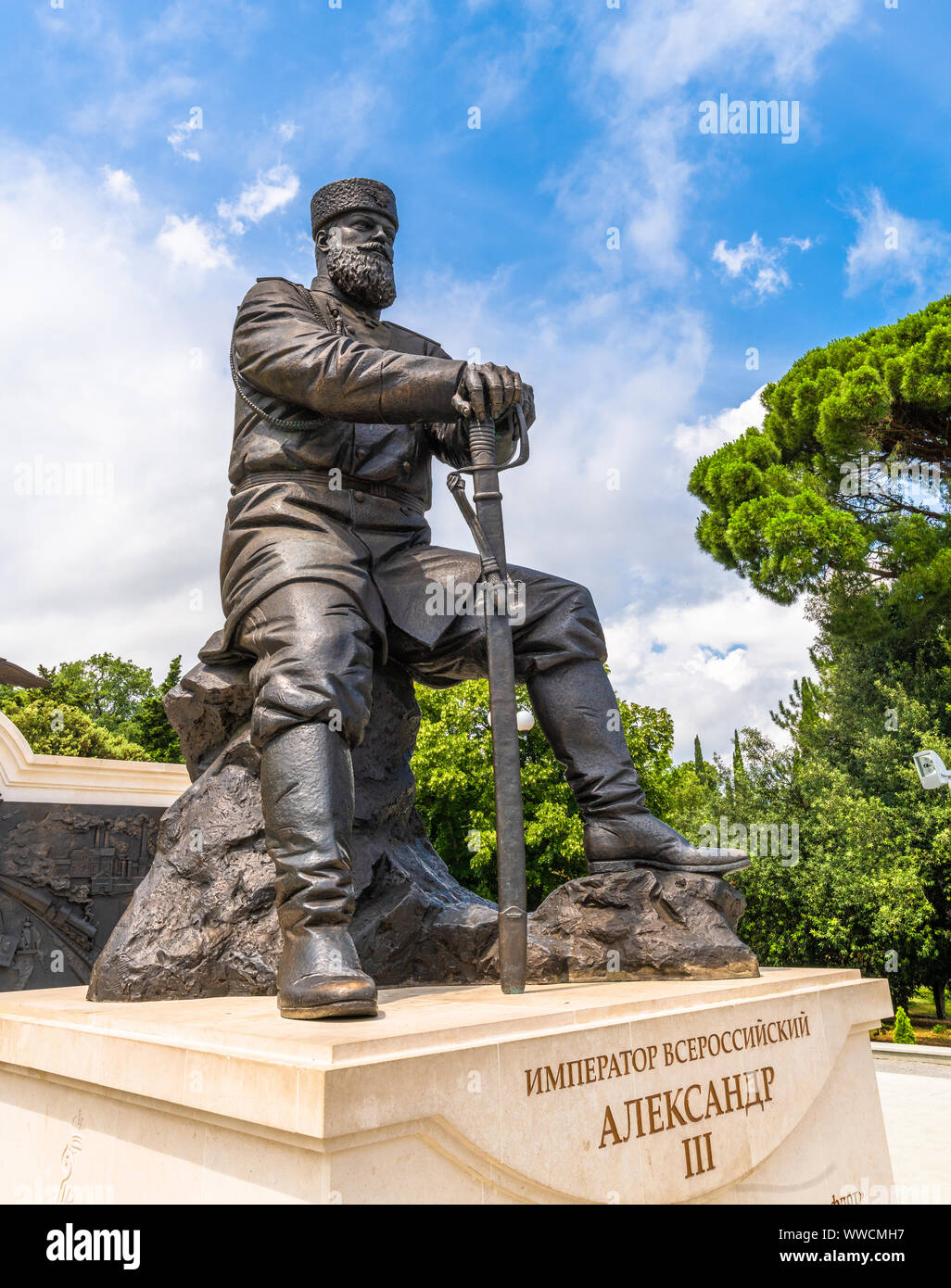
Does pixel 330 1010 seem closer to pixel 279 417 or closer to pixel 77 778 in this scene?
pixel 279 417

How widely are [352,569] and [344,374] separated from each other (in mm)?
663

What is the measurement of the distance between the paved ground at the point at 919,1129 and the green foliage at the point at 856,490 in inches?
323

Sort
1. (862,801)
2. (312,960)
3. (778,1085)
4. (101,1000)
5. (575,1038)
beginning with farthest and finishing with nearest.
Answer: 1. (862,801)
2. (101,1000)
3. (778,1085)
4. (312,960)
5. (575,1038)

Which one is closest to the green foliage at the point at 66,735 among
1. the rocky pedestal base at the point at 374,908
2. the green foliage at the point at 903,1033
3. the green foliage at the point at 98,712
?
the green foliage at the point at 98,712

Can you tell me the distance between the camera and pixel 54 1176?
2.76 m

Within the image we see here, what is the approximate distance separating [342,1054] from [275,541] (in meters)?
1.97

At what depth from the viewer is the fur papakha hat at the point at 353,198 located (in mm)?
3938

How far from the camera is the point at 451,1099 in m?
2.15

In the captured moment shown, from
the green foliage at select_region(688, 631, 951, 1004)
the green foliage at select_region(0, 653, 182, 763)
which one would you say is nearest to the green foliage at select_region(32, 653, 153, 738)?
the green foliage at select_region(0, 653, 182, 763)

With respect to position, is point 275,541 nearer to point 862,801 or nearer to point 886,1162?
point 886,1162

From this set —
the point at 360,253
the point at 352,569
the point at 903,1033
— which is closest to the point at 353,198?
the point at 360,253

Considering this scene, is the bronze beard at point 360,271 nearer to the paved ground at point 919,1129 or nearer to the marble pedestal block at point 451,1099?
the marble pedestal block at point 451,1099
